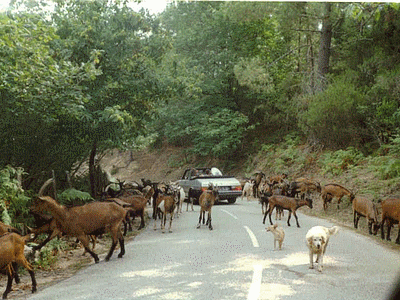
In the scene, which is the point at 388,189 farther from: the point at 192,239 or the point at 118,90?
the point at 118,90

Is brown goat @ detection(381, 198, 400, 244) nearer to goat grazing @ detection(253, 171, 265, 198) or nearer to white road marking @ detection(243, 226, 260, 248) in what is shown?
white road marking @ detection(243, 226, 260, 248)

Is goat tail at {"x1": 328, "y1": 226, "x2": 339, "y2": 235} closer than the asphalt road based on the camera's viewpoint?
No

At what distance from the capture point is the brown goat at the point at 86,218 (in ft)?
26.8

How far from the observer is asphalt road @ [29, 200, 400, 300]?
5586 millimetres

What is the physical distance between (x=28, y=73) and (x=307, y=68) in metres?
18.7

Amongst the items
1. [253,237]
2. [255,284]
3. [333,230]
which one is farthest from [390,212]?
[255,284]

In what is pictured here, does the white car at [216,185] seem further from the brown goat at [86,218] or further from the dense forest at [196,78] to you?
the brown goat at [86,218]

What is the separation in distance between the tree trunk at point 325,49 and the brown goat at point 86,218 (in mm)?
10424

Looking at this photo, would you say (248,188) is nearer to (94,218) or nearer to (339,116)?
(339,116)

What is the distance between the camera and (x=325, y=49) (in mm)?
19844

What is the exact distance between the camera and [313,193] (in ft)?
54.9

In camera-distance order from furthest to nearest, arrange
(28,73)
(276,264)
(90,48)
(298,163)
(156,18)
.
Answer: (298,163)
(156,18)
(90,48)
(28,73)
(276,264)

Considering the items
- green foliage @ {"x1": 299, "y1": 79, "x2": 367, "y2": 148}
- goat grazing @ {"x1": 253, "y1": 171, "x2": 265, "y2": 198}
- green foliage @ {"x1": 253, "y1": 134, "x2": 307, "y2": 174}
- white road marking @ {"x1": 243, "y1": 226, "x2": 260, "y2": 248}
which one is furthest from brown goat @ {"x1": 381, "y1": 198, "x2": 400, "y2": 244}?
green foliage @ {"x1": 253, "y1": 134, "x2": 307, "y2": 174}

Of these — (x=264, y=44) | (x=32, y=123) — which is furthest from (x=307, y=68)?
(x=32, y=123)
